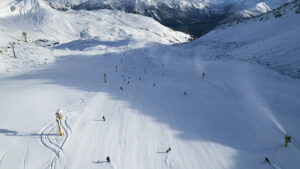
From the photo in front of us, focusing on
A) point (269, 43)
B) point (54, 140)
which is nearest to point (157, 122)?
point (54, 140)

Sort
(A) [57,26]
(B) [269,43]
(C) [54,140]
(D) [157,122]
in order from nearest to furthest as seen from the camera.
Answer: (C) [54,140]
(D) [157,122]
(B) [269,43]
(A) [57,26]

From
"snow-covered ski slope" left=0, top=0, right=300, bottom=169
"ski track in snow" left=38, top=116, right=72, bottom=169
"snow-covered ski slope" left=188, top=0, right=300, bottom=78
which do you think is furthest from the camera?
"snow-covered ski slope" left=188, top=0, right=300, bottom=78

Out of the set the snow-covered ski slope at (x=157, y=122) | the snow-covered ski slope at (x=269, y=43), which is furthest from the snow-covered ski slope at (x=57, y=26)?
the snow-covered ski slope at (x=157, y=122)

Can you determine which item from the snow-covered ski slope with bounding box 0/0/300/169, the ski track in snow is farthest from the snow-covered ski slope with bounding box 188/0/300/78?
the ski track in snow

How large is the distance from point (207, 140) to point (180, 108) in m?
3.93

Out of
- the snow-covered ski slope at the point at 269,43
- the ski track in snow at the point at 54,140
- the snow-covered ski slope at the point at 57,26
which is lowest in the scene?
the ski track in snow at the point at 54,140

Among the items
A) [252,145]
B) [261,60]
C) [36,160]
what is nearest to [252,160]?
[252,145]

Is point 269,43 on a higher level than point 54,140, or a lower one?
higher

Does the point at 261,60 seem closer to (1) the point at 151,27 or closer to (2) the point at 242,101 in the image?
(2) the point at 242,101

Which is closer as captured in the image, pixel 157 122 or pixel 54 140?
pixel 54 140

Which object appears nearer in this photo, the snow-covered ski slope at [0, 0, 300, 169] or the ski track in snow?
the ski track in snow

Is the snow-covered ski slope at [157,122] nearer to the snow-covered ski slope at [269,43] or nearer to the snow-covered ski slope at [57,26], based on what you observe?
the snow-covered ski slope at [269,43]

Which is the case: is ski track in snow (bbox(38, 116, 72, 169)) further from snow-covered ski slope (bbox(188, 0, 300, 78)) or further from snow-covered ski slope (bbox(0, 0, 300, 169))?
snow-covered ski slope (bbox(188, 0, 300, 78))

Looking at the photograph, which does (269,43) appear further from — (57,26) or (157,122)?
(57,26)
